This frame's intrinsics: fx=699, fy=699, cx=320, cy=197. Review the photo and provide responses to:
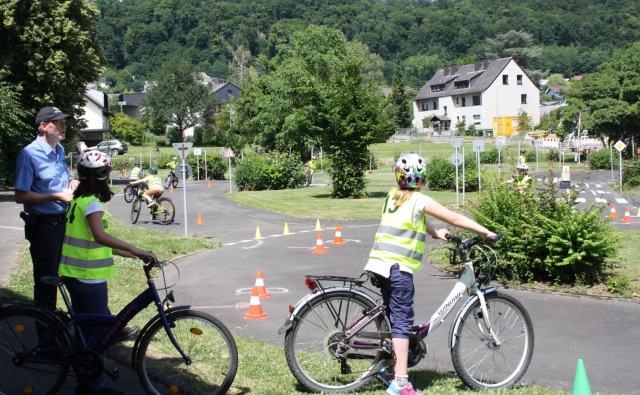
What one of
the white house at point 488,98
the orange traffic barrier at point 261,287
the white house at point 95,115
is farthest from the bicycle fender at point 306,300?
the white house at point 488,98

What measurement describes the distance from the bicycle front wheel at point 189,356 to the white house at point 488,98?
85.3 metres

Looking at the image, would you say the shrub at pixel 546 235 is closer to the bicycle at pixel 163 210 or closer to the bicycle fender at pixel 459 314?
the bicycle fender at pixel 459 314


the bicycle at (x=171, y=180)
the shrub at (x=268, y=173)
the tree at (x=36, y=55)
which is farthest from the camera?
the bicycle at (x=171, y=180)

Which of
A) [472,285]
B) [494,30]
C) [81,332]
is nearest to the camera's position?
[81,332]

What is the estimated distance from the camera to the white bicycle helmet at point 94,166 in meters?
5.10

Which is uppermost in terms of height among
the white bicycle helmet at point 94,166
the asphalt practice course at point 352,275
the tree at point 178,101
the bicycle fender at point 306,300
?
the tree at point 178,101

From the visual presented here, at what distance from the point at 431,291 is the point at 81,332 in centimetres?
696

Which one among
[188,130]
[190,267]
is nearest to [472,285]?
[190,267]

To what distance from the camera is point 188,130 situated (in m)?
113

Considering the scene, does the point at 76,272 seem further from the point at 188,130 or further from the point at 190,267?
the point at 188,130

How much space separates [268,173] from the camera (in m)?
37.3

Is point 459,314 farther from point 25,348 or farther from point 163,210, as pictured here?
point 163,210

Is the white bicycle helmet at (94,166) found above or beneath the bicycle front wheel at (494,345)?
above

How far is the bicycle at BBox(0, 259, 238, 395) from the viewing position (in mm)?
5031
